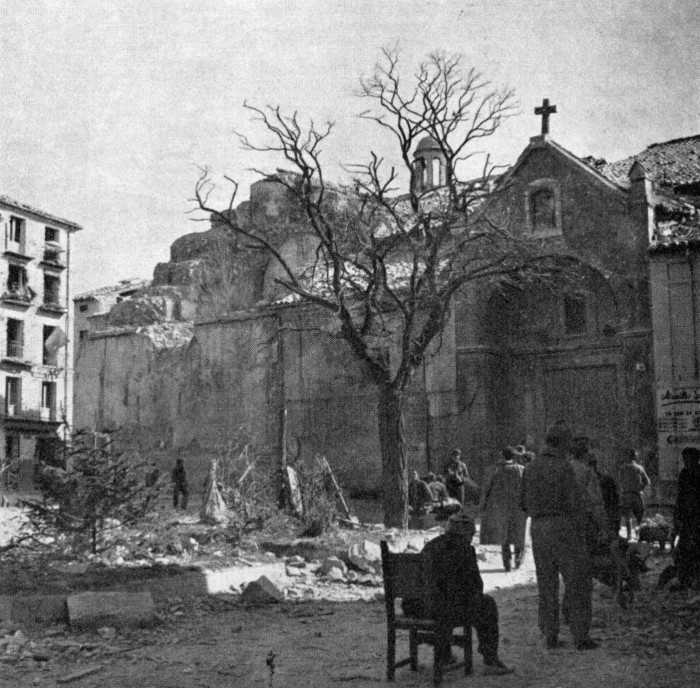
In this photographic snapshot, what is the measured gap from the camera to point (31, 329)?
146 feet

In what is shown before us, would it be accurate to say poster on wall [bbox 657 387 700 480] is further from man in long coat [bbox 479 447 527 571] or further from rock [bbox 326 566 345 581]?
rock [bbox 326 566 345 581]

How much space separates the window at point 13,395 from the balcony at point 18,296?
3.87 m

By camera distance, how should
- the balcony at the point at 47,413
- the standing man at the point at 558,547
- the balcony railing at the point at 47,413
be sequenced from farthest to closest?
the balcony railing at the point at 47,413 → the balcony at the point at 47,413 → the standing man at the point at 558,547

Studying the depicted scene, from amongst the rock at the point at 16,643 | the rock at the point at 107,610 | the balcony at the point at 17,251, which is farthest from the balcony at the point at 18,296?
the rock at the point at 16,643

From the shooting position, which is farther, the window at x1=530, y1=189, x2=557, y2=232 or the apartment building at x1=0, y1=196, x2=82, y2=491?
the apartment building at x1=0, y1=196, x2=82, y2=491

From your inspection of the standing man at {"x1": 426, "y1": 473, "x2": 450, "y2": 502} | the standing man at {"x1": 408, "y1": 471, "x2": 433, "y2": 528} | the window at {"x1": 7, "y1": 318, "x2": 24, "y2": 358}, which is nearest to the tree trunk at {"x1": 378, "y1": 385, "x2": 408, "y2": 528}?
the standing man at {"x1": 408, "y1": 471, "x2": 433, "y2": 528}

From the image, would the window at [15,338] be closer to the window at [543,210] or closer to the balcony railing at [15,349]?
the balcony railing at [15,349]

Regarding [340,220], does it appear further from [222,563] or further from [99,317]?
[99,317]

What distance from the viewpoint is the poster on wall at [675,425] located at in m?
20.2

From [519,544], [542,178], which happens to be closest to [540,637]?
[519,544]

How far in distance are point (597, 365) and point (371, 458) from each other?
7.15m

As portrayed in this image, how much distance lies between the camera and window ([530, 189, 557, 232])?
23.9 metres

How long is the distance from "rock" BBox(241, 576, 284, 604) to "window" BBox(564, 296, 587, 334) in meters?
15.4

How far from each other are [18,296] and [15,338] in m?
2.13
